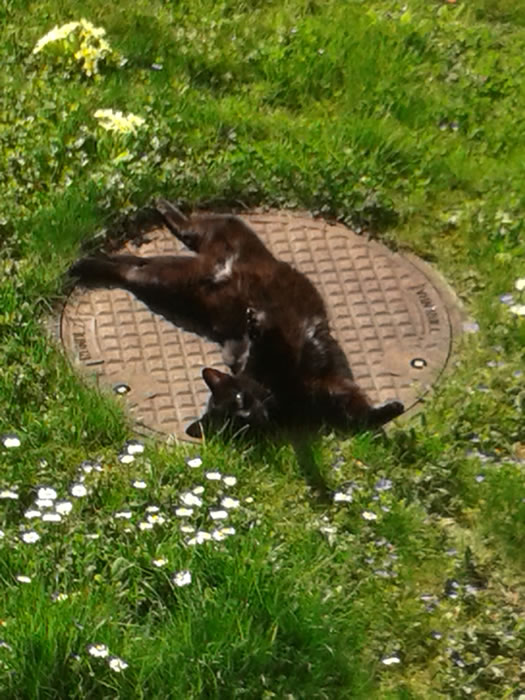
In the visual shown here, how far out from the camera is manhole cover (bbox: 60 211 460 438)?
17.9 feet

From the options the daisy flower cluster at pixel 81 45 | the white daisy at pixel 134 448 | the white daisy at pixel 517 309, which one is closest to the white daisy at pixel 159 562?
the white daisy at pixel 134 448

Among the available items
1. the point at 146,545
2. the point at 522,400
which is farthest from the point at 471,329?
the point at 146,545

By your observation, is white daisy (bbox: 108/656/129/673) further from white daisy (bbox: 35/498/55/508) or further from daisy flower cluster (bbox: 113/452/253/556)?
white daisy (bbox: 35/498/55/508)

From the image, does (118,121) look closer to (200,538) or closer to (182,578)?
(200,538)

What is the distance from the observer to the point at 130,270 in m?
5.86

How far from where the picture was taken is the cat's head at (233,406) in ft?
16.9

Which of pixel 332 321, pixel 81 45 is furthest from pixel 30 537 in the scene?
pixel 81 45

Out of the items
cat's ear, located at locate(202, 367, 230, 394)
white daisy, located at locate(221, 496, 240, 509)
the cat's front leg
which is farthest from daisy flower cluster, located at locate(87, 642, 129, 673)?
the cat's front leg

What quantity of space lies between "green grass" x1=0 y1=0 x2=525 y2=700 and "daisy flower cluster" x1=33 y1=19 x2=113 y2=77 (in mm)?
44

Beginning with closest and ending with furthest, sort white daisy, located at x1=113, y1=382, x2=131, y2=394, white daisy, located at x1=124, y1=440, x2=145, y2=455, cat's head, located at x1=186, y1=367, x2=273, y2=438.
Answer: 1. white daisy, located at x1=124, y1=440, x2=145, y2=455
2. cat's head, located at x1=186, y1=367, x2=273, y2=438
3. white daisy, located at x1=113, y1=382, x2=131, y2=394

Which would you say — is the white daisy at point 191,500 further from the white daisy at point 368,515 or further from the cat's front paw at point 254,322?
the cat's front paw at point 254,322

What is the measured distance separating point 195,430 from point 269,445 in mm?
298

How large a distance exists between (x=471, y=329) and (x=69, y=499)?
6.58ft

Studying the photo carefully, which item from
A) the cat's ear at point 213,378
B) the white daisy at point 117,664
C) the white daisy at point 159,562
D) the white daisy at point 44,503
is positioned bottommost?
the white daisy at point 44,503
